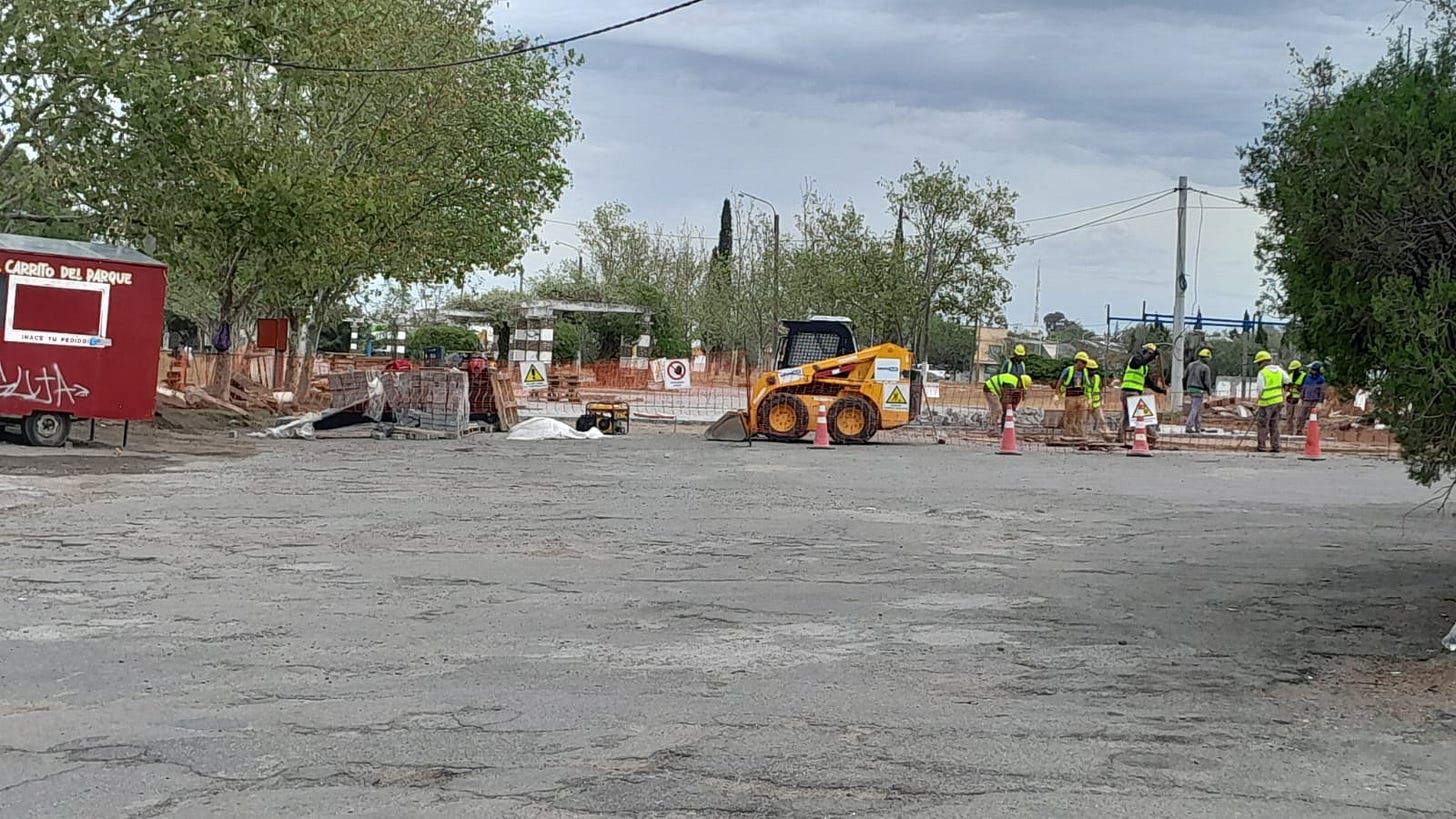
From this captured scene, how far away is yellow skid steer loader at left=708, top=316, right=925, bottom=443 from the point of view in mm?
26078

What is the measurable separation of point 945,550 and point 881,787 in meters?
7.00

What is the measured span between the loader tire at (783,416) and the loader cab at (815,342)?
3.09 feet

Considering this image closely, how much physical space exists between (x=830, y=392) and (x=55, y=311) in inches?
505

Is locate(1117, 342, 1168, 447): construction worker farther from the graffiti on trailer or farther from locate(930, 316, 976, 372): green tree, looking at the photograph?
locate(930, 316, 976, 372): green tree

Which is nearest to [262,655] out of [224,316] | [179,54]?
[179,54]

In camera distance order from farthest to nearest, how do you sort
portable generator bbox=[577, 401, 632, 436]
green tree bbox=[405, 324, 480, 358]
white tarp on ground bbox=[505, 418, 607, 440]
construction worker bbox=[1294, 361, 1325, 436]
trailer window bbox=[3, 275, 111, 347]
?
1. green tree bbox=[405, 324, 480, 358]
2. construction worker bbox=[1294, 361, 1325, 436]
3. portable generator bbox=[577, 401, 632, 436]
4. white tarp on ground bbox=[505, 418, 607, 440]
5. trailer window bbox=[3, 275, 111, 347]

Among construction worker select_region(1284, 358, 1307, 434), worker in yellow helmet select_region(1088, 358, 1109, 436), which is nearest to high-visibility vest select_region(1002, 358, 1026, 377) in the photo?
worker in yellow helmet select_region(1088, 358, 1109, 436)

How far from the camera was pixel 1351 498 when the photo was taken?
1755cm

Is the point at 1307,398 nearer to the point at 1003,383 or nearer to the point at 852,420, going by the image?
the point at 1003,383

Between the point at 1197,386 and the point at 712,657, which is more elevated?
the point at 1197,386

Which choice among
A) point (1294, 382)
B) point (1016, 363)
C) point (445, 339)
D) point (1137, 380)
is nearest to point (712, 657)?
point (1137, 380)

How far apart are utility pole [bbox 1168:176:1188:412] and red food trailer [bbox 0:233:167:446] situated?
1035 inches

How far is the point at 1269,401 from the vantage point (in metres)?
26.0

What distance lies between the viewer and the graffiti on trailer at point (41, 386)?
20.1m
